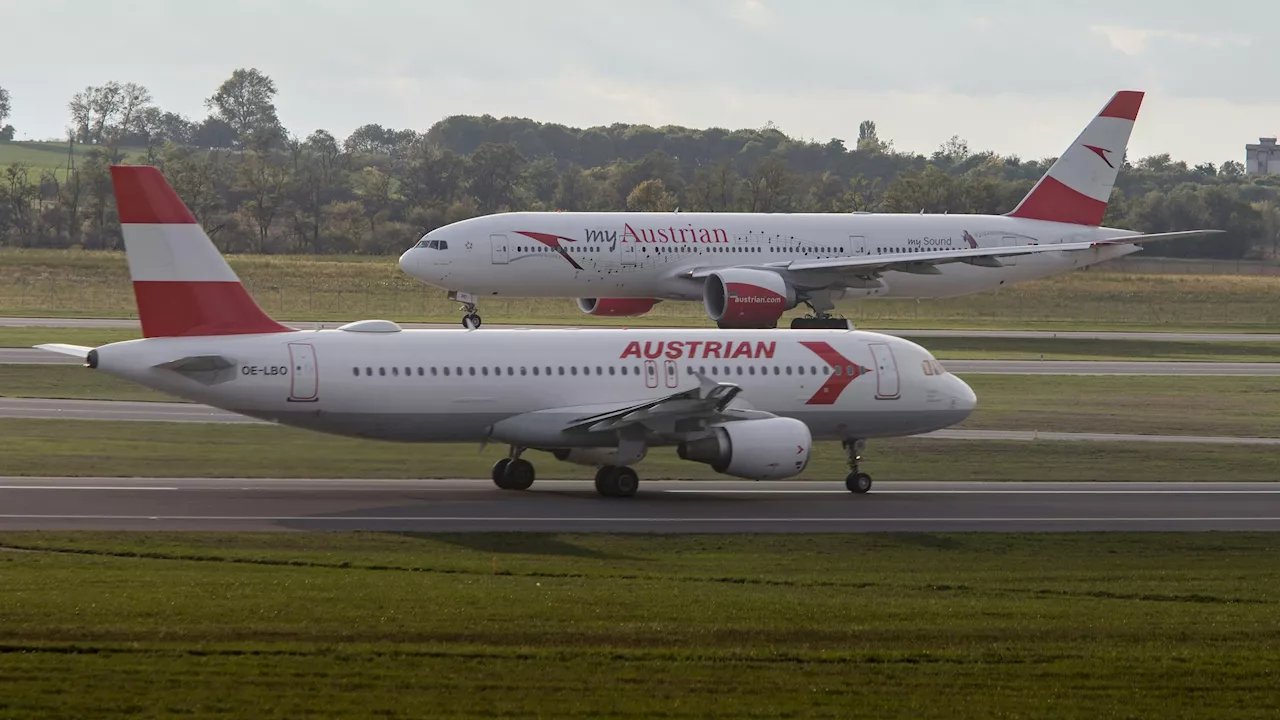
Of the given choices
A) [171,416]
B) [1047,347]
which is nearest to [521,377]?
[171,416]

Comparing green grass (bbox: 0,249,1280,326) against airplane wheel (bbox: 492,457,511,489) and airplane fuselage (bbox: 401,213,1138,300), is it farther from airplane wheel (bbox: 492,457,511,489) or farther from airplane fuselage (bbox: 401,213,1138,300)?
airplane wheel (bbox: 492,457,511,489)

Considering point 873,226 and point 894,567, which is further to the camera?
point 873,226

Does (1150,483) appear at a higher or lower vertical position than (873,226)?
lower

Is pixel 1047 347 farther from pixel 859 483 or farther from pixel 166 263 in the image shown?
pixel 166 263

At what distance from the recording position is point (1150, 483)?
3844cm

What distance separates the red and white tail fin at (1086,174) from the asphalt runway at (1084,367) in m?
8.28

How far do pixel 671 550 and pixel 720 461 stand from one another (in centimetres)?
572

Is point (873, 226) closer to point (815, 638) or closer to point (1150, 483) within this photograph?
point (1150, 483)

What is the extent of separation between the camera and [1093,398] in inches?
2151

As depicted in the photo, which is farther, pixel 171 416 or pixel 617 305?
pixel 617 305

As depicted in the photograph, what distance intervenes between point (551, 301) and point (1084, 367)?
31.2m

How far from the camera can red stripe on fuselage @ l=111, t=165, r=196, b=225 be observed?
31.3m

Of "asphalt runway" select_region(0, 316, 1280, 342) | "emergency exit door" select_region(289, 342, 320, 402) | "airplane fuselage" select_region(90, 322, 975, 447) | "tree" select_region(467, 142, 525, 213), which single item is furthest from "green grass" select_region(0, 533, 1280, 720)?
"tree" select_region(467, 142, 525, 213)

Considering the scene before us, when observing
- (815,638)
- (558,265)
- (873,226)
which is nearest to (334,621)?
(815,638)
